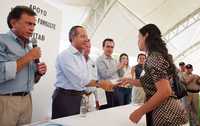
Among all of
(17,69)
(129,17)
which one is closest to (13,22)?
(17,69)

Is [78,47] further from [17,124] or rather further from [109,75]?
[109,75]

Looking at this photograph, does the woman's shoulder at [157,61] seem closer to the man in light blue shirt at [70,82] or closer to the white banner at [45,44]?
the man in light blue shirt at [70,82]

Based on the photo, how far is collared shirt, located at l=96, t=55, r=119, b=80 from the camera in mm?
3848

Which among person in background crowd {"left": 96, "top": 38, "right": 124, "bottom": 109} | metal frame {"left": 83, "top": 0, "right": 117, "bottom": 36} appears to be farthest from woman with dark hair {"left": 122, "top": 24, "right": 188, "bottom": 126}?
metal frame {"left": 83, "top": 0, "right": 117, "bottom": 36}

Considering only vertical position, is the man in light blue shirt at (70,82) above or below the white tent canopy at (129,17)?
below

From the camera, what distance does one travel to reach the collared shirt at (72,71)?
2307 millimetres

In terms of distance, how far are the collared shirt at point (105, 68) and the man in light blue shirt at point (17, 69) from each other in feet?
6.48

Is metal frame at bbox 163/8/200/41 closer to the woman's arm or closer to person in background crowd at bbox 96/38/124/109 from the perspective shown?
person in background crowd at bbox 96/38/124/109

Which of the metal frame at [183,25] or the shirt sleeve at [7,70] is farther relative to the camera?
the metal frame at [183,25]

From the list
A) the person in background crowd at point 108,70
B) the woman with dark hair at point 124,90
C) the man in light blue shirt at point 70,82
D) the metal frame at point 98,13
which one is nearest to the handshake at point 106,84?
the man in light blue shirt at point 70,82

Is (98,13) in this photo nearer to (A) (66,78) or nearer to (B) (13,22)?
(A) (66,78)

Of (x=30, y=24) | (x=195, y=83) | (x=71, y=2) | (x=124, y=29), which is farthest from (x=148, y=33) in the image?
(x=124, y=29)

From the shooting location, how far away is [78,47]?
248 cm

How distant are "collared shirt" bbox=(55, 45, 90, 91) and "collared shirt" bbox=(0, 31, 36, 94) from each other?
468 mm
